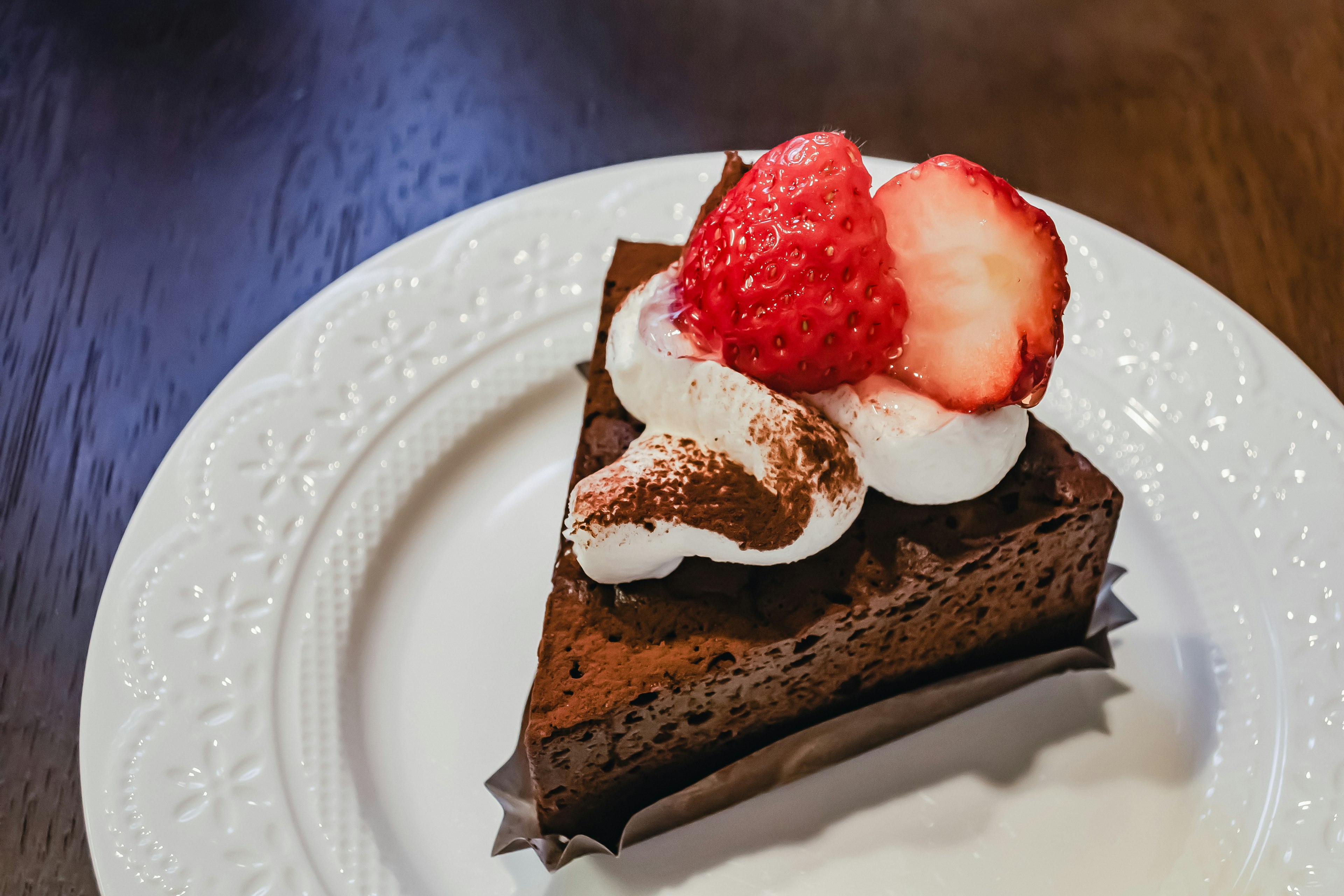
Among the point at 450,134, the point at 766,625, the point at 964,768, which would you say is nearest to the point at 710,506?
the point at 766,625

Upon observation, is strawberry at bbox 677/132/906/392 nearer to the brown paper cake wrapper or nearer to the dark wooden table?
the brown paper cake wrapper

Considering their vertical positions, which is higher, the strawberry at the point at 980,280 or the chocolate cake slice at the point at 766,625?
the strawberry at the point at 980,280

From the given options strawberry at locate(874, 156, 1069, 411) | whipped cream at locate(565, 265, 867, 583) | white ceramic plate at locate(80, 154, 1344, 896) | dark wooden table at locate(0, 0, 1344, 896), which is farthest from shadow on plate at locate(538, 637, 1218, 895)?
dark wooden table at locate(0, 0, 1344, 896)

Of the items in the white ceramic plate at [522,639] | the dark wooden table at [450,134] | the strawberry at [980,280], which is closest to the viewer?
the strawberry at [980,280]

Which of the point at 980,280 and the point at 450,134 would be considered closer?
the point at 980,280

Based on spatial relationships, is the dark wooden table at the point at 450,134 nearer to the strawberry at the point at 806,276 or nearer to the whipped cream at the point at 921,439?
the whipped cream at the point at 921,439

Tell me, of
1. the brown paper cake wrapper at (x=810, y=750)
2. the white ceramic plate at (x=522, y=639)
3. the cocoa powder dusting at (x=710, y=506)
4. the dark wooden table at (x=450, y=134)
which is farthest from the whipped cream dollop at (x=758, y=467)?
the dark wooden table at (x=450, y=134)

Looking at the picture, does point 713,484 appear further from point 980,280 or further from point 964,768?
point 964,768
